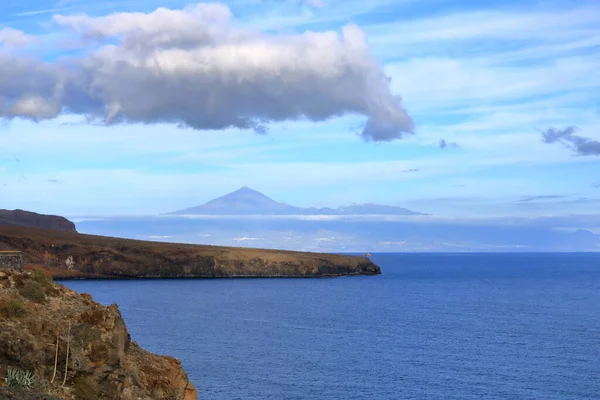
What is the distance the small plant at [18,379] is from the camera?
27.3m

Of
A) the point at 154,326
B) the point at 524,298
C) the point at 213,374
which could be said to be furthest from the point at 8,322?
the point at 524,298

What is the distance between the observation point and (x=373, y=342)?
79000mm

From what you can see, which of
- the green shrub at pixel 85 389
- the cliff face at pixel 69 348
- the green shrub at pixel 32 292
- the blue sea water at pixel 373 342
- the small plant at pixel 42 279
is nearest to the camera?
the cliff face at pixel 69 348

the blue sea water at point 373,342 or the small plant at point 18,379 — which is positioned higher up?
the small plant at point 18,379

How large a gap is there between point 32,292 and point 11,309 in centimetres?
268

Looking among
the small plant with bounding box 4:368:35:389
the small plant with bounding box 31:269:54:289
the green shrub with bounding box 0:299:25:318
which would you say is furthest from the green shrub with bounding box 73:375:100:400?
the small plant with bounding box 31:269:54:289

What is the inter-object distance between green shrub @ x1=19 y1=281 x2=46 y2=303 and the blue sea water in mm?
21837

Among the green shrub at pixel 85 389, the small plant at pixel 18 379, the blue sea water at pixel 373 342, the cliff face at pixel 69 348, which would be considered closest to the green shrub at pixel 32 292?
the cliff face at pixel 69 348

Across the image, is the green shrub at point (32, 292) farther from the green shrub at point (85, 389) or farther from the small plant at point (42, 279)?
the green shrub at point (85, 389)

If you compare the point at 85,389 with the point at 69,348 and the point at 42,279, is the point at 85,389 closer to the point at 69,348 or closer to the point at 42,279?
the point at 69,348

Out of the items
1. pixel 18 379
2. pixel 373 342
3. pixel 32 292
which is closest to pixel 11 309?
pixel 32 292

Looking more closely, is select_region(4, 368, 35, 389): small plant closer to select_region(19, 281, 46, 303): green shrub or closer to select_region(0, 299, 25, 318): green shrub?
select_region(0, 299, 25, 318): green shrub

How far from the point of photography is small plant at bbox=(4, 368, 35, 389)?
27266mm

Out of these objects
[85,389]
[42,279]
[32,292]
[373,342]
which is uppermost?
[42,279]
